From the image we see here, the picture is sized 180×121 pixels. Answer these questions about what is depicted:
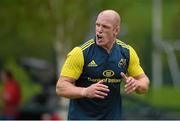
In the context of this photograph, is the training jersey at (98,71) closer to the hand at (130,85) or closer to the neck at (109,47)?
the neck at (109,47)

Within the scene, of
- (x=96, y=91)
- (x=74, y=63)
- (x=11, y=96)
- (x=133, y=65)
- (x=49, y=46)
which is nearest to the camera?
(x=96, y=91)

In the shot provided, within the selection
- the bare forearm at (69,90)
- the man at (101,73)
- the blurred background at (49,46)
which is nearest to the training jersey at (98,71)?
the man at (101,73)

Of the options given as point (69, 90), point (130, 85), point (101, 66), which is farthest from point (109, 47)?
point (69, 90)

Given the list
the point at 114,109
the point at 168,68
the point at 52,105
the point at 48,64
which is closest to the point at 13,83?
the point at 52,105

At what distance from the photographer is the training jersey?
855 cm

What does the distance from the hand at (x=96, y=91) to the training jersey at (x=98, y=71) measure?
0.35 meters

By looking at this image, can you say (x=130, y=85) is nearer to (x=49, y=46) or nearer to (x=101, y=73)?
(x=101, y=73)

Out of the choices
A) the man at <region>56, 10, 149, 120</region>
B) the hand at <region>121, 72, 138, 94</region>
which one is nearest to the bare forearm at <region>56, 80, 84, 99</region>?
the man at <region>56, 10, 149, 120</region>

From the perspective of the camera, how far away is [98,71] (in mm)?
8625

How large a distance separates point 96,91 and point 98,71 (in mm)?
482

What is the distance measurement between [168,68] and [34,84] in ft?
30.7

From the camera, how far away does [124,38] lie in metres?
23.1

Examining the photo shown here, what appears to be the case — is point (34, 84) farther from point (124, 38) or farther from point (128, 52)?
point (128, 52)

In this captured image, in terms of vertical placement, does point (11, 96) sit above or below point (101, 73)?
below
